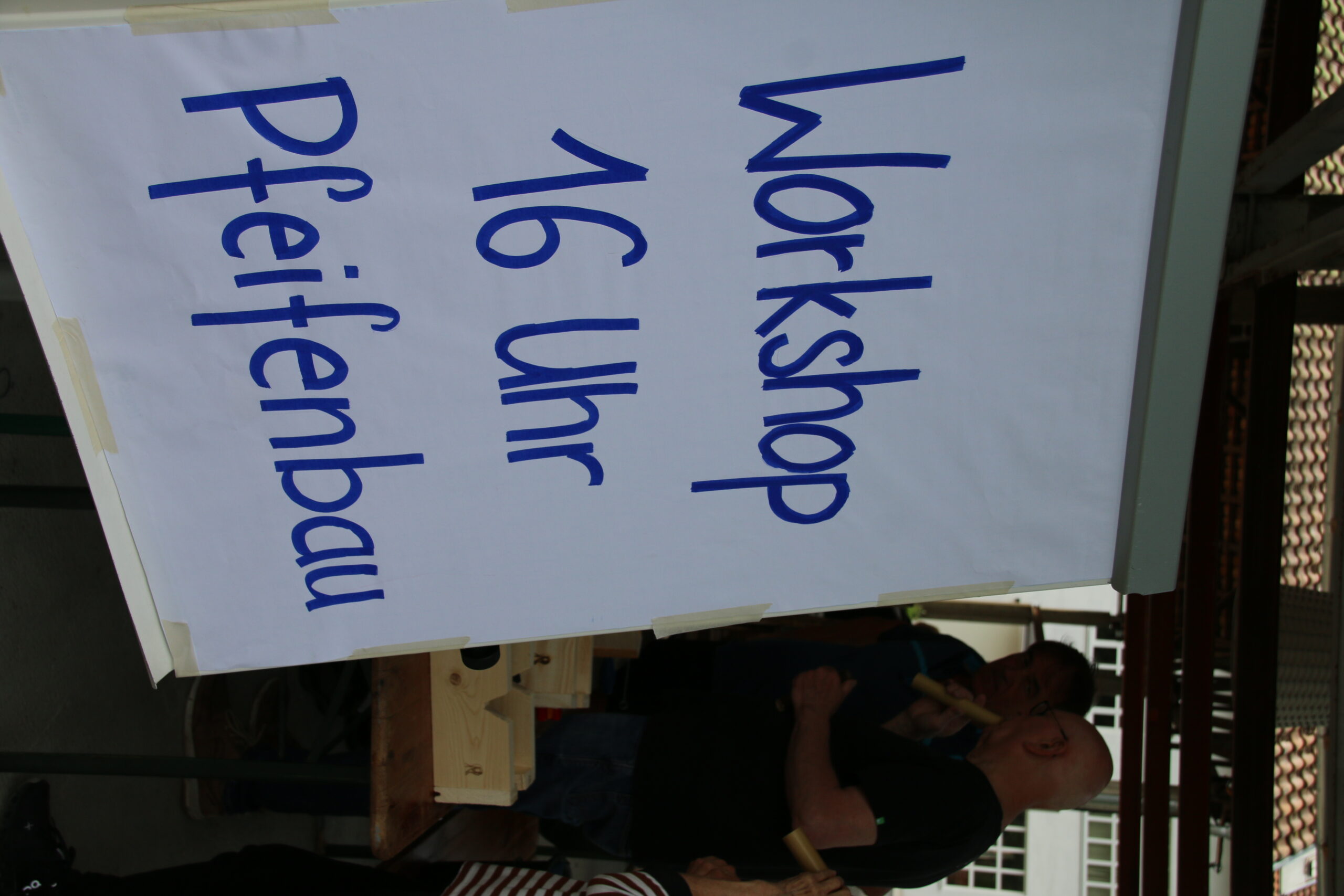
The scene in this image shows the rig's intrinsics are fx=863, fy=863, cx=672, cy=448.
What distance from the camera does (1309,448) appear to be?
4.41 metres

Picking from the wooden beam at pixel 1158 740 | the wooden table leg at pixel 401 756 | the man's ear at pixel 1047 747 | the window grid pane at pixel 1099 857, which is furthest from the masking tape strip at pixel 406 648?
the window grid pane at pixel 1099 857

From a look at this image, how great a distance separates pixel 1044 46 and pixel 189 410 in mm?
1200

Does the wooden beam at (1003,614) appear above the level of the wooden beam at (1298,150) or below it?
below

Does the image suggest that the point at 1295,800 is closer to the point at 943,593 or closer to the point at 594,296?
the point at 943,593

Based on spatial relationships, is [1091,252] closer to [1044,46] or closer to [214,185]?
[1044,46]

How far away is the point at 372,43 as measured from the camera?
3.27ft

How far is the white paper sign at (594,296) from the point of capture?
1.03 meters

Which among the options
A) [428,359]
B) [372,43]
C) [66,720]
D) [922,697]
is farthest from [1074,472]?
[66,720]

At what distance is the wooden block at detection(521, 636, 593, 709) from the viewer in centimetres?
188

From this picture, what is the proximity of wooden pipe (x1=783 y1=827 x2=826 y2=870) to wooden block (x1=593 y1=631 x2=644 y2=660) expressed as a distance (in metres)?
0.70

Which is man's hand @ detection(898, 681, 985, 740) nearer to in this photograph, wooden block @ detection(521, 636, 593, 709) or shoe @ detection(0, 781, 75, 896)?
wooden block @ detection(521, 636, 593, 709)

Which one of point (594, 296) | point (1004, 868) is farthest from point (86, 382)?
point (1004, 868)

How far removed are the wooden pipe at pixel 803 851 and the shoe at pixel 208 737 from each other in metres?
1.71

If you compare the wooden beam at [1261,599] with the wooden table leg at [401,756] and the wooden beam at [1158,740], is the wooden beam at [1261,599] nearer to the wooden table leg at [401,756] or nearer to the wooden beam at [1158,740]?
the wooden beam at [1158,740]
